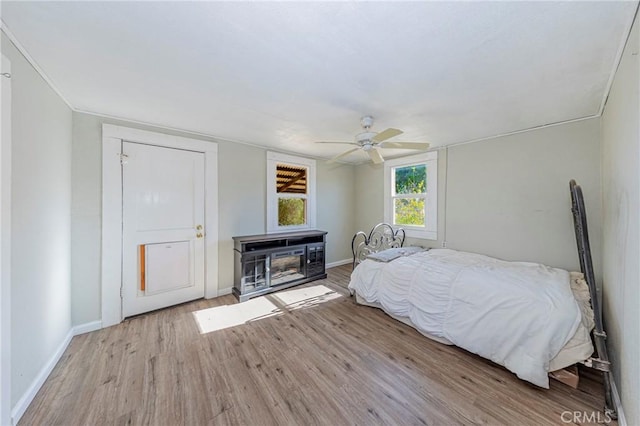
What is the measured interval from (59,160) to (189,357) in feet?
7.07

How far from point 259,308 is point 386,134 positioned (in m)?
2.63

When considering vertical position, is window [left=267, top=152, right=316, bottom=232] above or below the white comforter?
above

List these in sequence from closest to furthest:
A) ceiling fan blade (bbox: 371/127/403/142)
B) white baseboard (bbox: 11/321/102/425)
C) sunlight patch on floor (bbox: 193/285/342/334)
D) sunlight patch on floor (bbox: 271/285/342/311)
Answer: white baseboard (bbox: 11/321/102/425) < ceiling fan blade (bbox: 371/127/403/142) < sunlight patch on floor (bbox: 193/285/342/334) < sunlight patch on floor (bbox: 271/285/342/311)

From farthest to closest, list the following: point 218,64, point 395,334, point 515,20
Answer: point 395,334 → point 218,64 → point 515,20

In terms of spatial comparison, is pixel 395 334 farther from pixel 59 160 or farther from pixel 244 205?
pixel 59 160

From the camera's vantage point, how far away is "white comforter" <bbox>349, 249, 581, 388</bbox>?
67.4 inches

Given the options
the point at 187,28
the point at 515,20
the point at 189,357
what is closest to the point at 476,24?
the point at 515,20

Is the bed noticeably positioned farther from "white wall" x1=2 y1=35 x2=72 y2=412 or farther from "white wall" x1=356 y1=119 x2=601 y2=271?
"white wall" x1=2 y1=35 x2=72 y2=412

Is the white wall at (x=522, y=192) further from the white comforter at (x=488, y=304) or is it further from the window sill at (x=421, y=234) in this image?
the white comforter at (x=488, y=304)

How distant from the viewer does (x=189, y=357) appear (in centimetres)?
206

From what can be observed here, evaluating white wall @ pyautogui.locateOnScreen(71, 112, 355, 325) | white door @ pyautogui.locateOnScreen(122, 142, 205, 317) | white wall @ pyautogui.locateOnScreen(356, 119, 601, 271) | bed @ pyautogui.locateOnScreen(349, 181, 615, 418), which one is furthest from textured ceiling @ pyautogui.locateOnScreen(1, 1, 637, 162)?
bed @ pyautogui.locateOnScreen(349, 181, 615, 418)

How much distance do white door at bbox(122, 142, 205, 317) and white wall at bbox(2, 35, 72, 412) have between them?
53 cm

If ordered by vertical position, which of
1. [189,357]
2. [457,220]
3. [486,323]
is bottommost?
[189,357]

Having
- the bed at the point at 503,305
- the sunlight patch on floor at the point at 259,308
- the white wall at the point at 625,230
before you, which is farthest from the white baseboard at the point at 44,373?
the white wall at the point at 625,230
